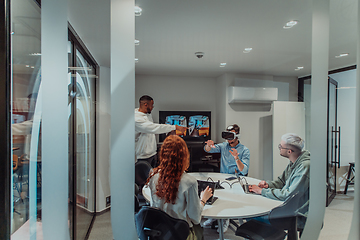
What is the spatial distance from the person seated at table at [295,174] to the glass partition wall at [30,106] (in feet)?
4.79

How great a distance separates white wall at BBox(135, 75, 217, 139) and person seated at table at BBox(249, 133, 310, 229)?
630 millimetres

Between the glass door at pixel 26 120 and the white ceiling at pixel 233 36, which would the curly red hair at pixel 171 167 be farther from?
the glass door at pixel 26 120

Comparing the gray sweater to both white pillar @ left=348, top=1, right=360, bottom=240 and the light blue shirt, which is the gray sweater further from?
white pillar @ left=348, top=1, right=360, bottom=240

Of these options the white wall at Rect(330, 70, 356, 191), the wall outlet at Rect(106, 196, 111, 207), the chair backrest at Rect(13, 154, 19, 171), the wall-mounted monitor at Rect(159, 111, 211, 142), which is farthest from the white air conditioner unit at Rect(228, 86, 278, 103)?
the chair backrest at Rect(13, 154, 19, 171)

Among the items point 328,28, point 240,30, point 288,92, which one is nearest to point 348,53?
point 328,28

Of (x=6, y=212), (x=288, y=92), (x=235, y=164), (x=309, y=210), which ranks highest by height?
(x=288, y=92)

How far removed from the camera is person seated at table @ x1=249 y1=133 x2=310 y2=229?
4.94 feet

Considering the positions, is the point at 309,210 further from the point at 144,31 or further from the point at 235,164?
the point at 144,31

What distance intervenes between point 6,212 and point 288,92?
2183 millimetres

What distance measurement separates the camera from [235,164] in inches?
56.8

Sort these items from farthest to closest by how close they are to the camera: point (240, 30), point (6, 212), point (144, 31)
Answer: point (240, 30)
point (144, 31)
point (6, 212)

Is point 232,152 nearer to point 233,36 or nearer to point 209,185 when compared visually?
point 209,185

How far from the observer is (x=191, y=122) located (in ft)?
4.49

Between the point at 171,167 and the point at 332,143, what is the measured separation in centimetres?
138
